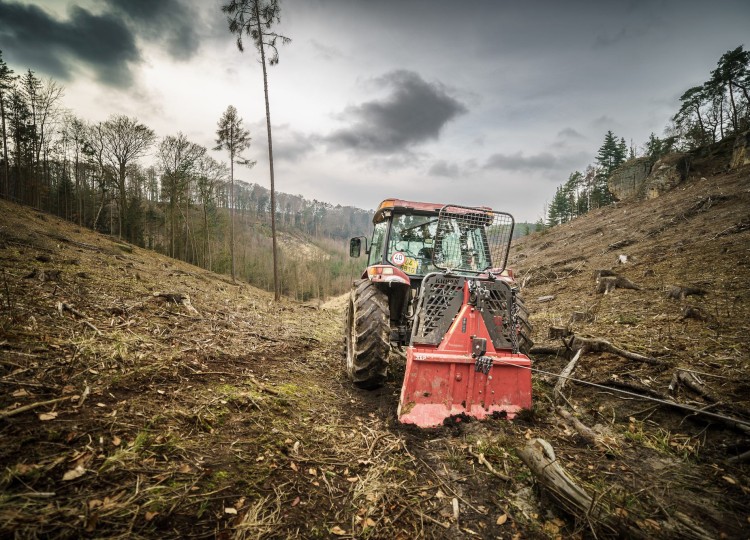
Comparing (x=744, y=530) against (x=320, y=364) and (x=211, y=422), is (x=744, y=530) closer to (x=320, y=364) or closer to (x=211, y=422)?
(x=211, y=422)

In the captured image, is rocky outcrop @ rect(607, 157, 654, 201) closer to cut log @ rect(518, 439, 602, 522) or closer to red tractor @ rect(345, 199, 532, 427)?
red tractor @ rect(345, 199, 532, 427)

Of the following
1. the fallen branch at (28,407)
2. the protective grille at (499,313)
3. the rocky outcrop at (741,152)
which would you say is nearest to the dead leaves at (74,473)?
the fallen branch at (28,407)

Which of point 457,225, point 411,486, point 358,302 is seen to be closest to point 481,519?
point 411,486

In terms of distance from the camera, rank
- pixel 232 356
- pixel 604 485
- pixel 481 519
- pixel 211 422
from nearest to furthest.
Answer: pixel 481 519 < pixel 604 485 < pixel 211 422 < pixel 232 356

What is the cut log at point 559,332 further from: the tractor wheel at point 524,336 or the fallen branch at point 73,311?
the fallen branch at point 73,311

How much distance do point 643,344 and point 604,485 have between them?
129 inches

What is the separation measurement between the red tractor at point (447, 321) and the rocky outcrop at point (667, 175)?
31.5m

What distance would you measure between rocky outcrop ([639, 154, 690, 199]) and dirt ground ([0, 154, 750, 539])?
28904 millimetres

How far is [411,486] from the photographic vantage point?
2406mm

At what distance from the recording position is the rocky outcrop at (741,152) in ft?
69.5

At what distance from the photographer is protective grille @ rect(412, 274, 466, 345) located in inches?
141

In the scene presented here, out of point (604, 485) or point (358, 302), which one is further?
point (358, 302)

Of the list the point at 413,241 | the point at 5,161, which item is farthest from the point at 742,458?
the point at 5,161

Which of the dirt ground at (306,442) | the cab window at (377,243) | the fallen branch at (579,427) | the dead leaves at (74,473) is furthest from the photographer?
the cab window at (377,243)
